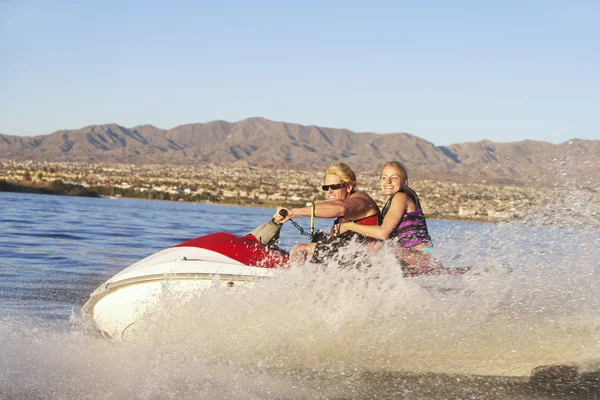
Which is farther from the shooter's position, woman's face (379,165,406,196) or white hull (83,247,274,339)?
woman's face (379,165,406,196)

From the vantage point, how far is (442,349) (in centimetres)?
661

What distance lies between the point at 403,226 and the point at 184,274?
1911 millimetres

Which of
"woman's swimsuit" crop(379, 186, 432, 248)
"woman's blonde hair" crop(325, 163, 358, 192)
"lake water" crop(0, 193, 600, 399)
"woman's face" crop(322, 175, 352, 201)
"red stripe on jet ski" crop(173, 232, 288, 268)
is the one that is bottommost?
"lake water" crop(0, 193, 600, 399)

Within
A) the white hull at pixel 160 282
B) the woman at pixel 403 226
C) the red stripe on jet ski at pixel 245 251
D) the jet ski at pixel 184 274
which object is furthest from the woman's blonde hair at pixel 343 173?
the white hull at pixel 160 282

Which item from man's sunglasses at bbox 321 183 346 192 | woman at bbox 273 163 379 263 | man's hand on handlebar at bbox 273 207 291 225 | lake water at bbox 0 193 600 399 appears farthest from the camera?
man's sunglasses at bbox 321 183 346 192

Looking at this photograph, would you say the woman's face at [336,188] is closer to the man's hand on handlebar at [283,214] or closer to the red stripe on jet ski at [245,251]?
the man's hand on handlebar at [283,214]

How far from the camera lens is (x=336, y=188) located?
6734 millimetres

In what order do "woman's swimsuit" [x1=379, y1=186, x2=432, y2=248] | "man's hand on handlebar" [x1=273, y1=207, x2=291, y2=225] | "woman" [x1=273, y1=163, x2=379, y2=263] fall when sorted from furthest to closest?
1. "woman's swimsuit" [x1=379, y1=186, x2=432, y2=248]
2. "woman" [x1=273, y1=163, x2=379, y2=263]
3. "man's hand on handlebar" [x1=273, y1=207, x2=291, y2=225]

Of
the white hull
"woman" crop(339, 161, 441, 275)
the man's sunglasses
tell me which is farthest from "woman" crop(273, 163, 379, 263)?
the white hull

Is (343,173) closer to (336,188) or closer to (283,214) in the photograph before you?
(336,188)

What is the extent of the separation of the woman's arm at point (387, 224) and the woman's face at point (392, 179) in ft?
0.38

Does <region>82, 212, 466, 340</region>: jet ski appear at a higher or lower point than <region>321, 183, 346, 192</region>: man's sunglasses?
lower

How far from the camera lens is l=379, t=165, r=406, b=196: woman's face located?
6906 millimetres

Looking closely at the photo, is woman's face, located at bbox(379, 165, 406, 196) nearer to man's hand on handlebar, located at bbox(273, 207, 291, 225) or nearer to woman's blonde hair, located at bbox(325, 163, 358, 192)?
woman's blonde hair, located at bbox(325, 163, 358, 192)
